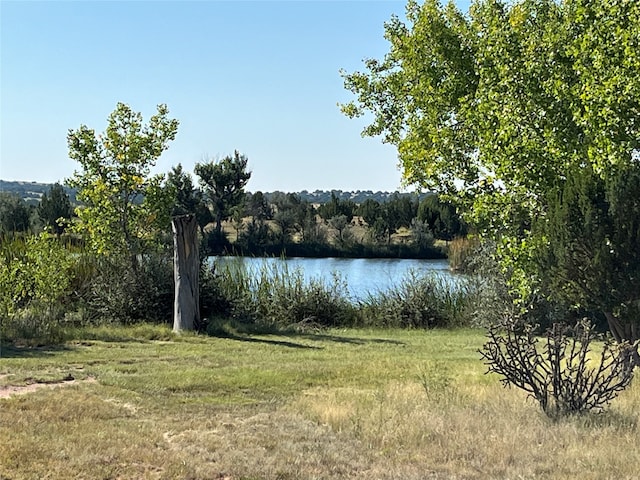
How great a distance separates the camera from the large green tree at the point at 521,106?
24.8 ft

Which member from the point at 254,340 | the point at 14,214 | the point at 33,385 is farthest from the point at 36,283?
the point at 14,214

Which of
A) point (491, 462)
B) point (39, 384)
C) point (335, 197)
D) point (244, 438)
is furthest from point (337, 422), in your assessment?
point (335, 197)

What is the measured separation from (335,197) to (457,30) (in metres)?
41.9

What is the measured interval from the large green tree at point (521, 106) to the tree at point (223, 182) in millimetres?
30892

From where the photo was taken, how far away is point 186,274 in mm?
13297

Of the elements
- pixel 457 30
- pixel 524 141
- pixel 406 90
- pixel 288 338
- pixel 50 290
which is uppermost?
pixel 457 30

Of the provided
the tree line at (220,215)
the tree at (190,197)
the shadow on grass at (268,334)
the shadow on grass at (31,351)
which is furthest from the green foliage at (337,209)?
the shadow on grass at (31,351)

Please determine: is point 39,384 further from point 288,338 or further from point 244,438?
point 288,338

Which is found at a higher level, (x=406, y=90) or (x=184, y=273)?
(x=406, y=90)

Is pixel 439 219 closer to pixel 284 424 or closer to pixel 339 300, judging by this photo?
pixel 339 300

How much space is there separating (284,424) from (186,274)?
768cm

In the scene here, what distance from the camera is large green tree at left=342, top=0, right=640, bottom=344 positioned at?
755cm

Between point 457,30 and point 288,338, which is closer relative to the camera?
point 457,30

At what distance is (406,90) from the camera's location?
13383 mm
